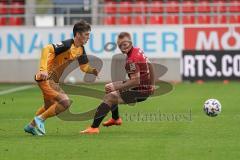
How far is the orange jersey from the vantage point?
1355cm

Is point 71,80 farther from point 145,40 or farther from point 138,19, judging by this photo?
point 138,19

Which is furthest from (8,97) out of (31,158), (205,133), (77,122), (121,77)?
(31,158)

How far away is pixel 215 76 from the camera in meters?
29.3

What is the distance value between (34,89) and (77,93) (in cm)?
298

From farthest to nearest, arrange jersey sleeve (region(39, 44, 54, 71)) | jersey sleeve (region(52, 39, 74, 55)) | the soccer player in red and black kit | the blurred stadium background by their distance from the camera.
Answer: the blurred stadium background < the soccer player in red and black kit < jersey sleeve (region(52, 39, 74, 55)) < jersey sleeve (region(39, 44, 54, 71))

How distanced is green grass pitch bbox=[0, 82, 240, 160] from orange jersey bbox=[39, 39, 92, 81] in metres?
1.12

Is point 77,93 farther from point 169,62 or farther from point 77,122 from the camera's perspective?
point 77,122

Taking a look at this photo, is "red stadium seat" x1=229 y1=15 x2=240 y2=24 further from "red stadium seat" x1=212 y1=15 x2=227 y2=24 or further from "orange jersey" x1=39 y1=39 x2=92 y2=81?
"orange jersey" x1=39 y1=39 x2=92 y2=81

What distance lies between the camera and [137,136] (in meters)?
13.4

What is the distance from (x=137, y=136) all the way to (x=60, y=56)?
1.94 metres

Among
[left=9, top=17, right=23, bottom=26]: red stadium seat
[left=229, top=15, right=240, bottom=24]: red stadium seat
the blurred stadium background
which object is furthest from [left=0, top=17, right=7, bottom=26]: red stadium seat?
[left=229, top=15, right=240, bottom=24]: red stadium seat

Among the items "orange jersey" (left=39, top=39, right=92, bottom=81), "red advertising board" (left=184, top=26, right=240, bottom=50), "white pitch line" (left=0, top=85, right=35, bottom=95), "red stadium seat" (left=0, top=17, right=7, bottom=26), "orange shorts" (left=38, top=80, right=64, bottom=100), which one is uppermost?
"orange jersey" (left=39, top=39, right=92, bottom=81)

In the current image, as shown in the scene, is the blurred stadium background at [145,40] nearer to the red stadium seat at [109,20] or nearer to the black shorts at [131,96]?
the red stadium seat at [109,20]

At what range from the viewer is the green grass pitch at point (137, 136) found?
1120cm
